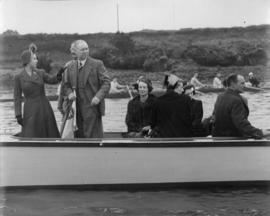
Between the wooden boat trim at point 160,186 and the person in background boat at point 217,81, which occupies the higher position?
the person in background boat at point 217,81

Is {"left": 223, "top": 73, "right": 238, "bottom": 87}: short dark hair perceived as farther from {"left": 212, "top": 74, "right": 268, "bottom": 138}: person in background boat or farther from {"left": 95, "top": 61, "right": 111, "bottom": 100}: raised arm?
{"left": 95, "top": 61, "right": 111, "bottom": 100}: raised arm

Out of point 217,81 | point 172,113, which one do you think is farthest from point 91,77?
point 217,81

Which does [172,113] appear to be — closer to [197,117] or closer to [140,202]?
[197,117]

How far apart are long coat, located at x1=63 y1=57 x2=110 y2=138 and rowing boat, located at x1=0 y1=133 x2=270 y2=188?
1.21ft

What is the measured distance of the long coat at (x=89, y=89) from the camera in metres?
5.77

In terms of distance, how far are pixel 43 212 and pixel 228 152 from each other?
1.83 metres

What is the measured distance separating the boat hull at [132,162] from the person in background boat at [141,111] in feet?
1.13

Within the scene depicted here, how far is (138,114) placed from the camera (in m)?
5.89

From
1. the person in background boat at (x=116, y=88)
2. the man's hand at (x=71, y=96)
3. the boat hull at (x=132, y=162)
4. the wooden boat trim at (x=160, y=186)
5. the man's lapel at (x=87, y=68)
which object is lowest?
the wooden boat trim at (x=160, y=186)

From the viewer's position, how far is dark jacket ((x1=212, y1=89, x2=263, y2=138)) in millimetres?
5387

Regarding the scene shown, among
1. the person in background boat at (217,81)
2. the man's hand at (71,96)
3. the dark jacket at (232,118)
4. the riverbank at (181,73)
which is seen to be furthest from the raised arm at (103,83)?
the person in background boat at (217,81)

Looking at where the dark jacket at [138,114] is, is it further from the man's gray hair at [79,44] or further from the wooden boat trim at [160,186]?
the man's gray hair at [79,44]

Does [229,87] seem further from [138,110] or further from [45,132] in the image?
[45,132]

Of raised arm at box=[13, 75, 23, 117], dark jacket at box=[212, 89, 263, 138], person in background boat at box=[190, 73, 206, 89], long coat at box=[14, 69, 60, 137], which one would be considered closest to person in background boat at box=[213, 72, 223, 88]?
person in background boat at box=[190, 73, 206, 89]
